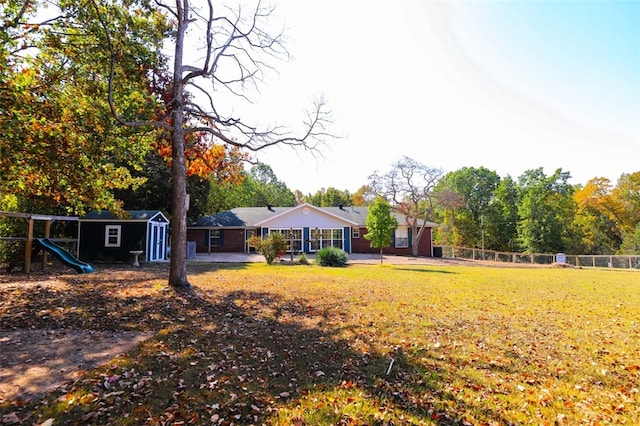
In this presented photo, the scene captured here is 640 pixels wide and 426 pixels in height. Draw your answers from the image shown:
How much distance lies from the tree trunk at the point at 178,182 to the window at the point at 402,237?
2426cm

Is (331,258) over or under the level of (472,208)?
under

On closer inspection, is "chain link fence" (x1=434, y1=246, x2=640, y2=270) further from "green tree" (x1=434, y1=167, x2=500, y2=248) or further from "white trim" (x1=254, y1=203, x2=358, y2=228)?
"white trim" (x1=254, y1=203, x2=358, y2=228)

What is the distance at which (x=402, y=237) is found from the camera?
Result: 31.5m

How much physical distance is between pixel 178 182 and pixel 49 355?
5504 mm

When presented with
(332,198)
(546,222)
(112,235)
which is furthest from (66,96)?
(332,198)

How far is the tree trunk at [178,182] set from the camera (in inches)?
363

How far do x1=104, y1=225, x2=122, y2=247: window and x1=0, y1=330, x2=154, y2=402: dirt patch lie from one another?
46.8ft

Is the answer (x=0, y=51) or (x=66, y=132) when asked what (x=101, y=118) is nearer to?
(x=66, y=132)

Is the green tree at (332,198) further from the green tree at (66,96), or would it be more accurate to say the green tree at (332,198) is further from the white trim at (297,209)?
the green tree at (66,96)

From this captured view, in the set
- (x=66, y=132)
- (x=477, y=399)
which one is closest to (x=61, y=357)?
(x=477, y=399)

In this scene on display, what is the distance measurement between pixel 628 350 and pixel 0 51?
1209cm

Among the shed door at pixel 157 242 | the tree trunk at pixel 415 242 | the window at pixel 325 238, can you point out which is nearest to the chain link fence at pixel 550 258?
the tree trunk at pixel 415 242

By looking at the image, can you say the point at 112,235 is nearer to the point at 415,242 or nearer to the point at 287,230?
the point at 287,230

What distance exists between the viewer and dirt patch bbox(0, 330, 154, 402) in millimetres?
3639
